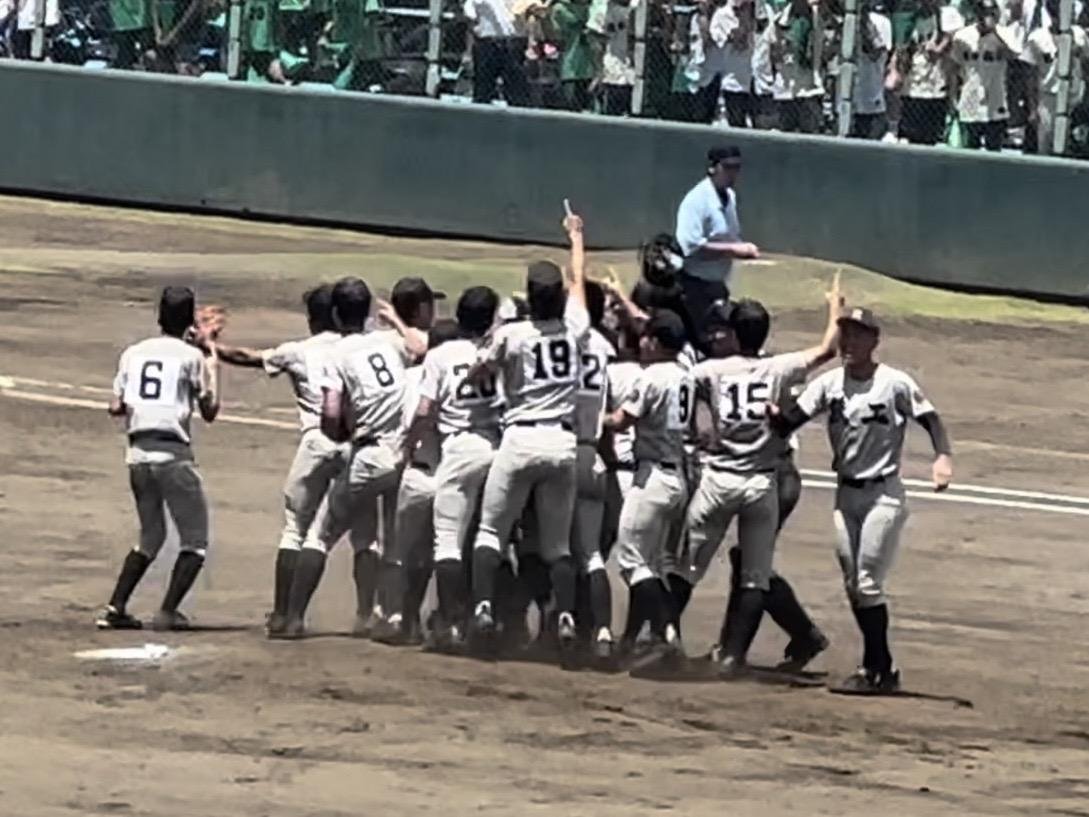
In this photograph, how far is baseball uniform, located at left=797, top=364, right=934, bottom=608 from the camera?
13195mm

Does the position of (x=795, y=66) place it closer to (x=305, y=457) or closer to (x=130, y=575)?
(x=305, y=457)

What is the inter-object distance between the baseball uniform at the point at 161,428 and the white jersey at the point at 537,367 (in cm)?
152

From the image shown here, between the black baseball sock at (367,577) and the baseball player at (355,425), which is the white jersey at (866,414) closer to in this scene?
the baseball player at (355,425)

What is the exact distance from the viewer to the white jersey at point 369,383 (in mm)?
13828

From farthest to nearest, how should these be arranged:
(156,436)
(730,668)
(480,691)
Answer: (156,436), (730,668), (480,691)

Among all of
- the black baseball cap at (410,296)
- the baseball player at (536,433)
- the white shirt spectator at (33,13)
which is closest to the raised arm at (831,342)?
the baseball player at (536,433)

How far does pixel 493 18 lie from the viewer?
95.3 ft

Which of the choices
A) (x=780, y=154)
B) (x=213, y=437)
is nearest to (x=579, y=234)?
(x=213, y=437)

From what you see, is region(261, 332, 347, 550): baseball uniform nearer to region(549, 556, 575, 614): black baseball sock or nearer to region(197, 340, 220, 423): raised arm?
region(197, 340, 220, 423): raised arm

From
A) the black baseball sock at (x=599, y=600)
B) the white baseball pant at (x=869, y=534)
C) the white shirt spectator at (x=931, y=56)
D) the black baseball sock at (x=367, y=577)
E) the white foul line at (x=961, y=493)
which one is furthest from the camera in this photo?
the white shirt spectator at (x=931, y=56)

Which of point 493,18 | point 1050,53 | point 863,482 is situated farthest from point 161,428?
point 493,18

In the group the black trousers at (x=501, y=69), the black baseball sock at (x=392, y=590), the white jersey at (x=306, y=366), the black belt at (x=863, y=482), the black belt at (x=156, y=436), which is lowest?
the black baseball sock at (x=392, y=590)

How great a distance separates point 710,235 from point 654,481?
6607 mm

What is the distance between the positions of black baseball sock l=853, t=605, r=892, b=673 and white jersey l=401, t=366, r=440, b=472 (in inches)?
81.4
